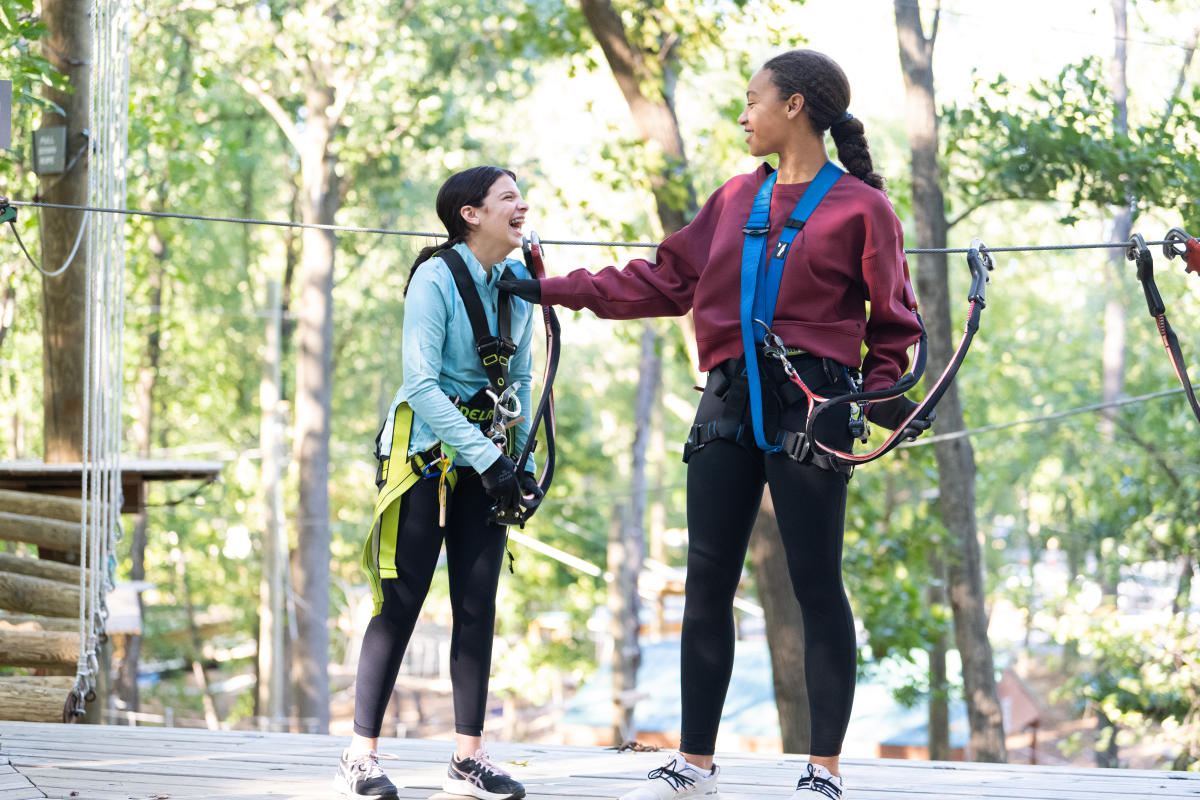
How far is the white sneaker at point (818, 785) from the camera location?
7.98 ft

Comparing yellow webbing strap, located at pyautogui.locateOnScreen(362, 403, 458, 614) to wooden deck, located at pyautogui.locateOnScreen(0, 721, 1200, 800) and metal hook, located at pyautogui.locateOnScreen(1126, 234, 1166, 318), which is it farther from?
metal hook, located at pyautogui.locateOnScreen(1126, 234, 1166, 318)

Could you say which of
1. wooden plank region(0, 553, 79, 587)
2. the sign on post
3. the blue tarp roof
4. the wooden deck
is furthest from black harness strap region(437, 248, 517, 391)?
the blue tarp roof

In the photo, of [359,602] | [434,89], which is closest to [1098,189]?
[434,89]

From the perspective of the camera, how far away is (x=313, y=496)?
13.4 metres

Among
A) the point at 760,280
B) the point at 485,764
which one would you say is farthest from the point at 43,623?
the point at 760,280

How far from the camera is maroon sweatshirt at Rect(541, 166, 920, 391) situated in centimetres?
238

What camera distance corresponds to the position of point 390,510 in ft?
8.95

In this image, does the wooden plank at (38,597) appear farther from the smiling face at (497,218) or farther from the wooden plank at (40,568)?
the smiling face at (497,218)

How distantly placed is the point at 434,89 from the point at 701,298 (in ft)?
40.4

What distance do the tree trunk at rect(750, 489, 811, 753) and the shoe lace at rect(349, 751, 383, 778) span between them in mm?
4160

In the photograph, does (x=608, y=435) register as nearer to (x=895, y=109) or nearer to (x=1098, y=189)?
(x=895, y=109)

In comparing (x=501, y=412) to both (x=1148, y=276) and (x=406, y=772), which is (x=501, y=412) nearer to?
(x=406, y=772)

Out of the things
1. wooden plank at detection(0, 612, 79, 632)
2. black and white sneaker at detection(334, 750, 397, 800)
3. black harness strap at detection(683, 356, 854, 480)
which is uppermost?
black harness strap at detection(683, 356, 854, 480)

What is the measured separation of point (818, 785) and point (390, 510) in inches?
43.8
